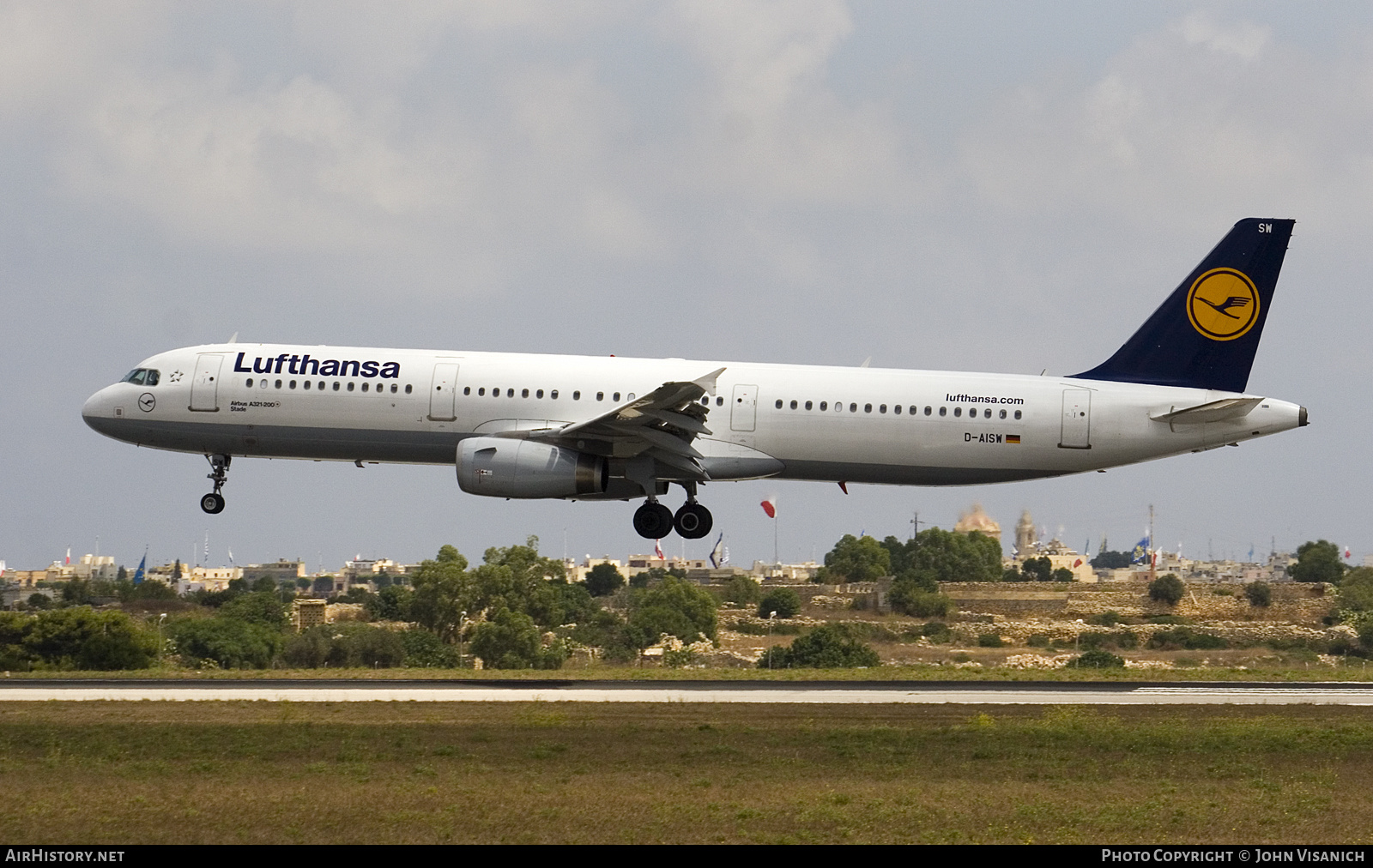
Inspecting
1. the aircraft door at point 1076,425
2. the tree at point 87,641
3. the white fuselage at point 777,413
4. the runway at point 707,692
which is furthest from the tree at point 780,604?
the aircraft door at point 1076,425

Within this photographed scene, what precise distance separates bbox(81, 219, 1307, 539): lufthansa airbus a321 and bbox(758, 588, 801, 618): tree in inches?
1242

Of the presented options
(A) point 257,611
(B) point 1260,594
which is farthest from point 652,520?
(B) point 1260,594

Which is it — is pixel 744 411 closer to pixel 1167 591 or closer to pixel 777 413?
pixel 777 413

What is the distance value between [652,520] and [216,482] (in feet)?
37.8

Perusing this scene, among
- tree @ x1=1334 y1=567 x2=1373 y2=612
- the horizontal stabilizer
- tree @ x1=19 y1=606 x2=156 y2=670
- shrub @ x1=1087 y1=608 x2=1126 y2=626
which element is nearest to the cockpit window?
tree @ x1=19 y1=606 x2=156 y2=670

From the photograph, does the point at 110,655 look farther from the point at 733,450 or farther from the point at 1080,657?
the point at 1080,657

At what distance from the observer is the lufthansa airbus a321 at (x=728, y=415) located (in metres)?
37.3

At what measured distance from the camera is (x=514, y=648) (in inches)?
2194

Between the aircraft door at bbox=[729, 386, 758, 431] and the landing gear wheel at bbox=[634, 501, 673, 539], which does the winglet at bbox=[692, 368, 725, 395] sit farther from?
the landing gear wheel at bbox=[634, 501, 673, 539]

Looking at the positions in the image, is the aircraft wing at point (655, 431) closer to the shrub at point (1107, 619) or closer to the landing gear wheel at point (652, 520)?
the landing gear wheel at point (652, 520)

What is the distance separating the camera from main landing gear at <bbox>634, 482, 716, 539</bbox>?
127 ft

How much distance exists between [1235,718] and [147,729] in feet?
65.8

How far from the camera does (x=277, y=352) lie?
128 ft

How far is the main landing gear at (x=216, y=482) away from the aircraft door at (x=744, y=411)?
43.3 feet
